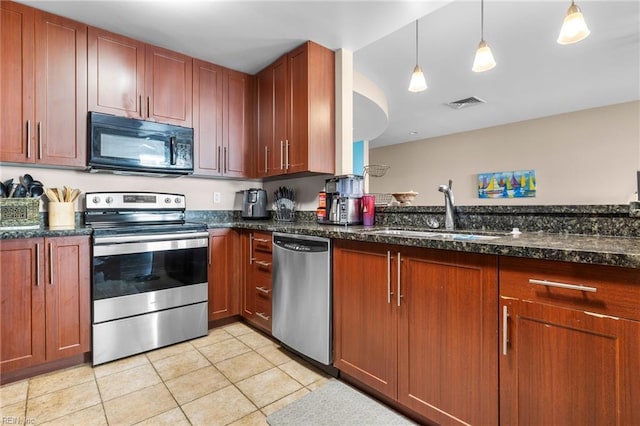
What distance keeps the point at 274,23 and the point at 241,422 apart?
251 centimetres

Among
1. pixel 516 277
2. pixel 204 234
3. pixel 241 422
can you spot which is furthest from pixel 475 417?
pixel 204 234

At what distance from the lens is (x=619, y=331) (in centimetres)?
92

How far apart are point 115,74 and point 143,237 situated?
51.0 inches

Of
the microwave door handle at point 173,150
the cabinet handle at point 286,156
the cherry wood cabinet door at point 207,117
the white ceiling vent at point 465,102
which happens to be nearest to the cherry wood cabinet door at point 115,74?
the microwave door handle at point 173,150

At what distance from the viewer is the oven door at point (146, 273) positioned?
207 cm

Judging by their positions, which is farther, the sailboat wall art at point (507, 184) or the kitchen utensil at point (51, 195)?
the sailboat wall art at point (507, 184)

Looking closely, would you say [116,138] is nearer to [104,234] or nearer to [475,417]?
[104,234]

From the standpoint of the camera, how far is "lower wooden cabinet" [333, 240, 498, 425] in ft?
3.99

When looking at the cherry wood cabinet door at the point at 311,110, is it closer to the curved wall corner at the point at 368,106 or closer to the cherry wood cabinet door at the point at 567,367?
the curved wall corner at the point at 368,106

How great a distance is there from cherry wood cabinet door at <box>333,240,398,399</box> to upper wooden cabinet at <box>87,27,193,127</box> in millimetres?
1940

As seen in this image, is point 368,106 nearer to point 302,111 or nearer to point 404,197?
point 302,111

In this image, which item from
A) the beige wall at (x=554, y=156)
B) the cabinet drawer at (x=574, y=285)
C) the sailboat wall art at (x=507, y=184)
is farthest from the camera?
the sailboat wall art at (x=507, y=184)

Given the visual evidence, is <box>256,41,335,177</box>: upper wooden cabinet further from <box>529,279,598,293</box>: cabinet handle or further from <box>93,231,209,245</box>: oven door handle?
<box>529,279,598,293</box>: cabinet handle

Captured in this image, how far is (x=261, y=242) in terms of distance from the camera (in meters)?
2.49
